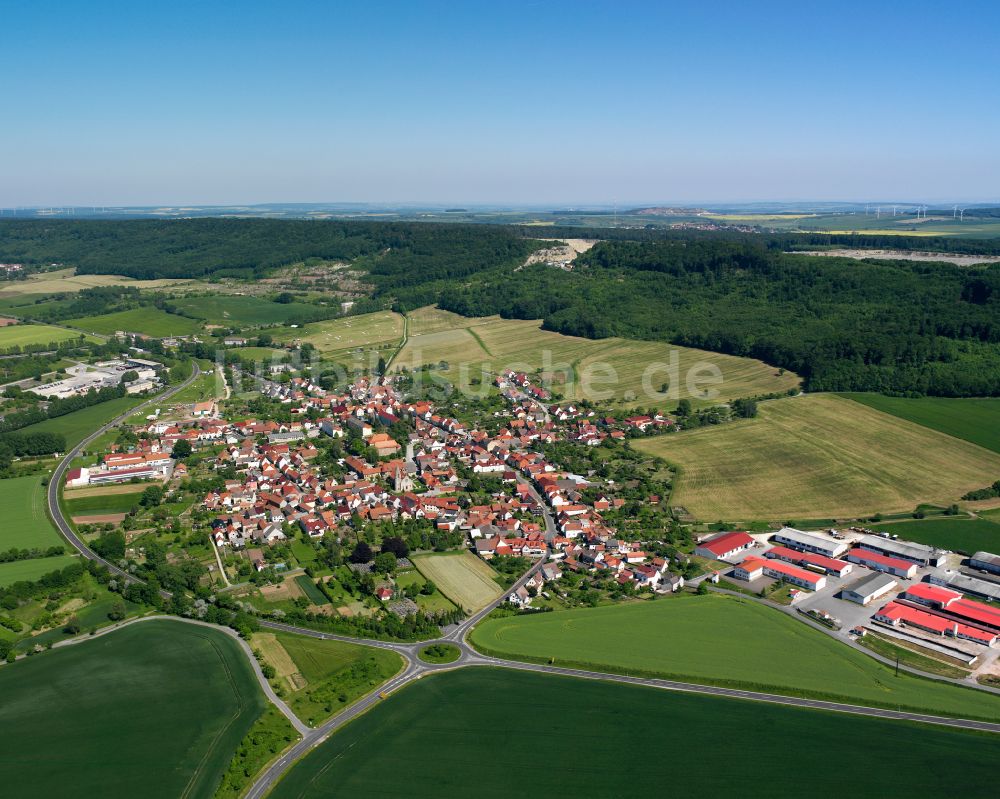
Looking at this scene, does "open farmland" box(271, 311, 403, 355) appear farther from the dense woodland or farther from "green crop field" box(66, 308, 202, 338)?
"green crop field" box(66, 308, 202, 338)

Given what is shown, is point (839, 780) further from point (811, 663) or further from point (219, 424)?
point (219, 424)

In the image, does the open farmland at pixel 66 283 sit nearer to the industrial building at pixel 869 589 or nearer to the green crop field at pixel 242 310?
the green crop field at pixel 242 310

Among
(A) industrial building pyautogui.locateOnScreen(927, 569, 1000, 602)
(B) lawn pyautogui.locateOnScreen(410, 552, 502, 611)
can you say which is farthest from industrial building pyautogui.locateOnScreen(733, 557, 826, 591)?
(B) lawn pyautogui.locateOnScreen(410, 552, 502, 611)

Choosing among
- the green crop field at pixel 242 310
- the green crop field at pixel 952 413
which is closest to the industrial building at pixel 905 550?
the green crop field at pixel 952 413

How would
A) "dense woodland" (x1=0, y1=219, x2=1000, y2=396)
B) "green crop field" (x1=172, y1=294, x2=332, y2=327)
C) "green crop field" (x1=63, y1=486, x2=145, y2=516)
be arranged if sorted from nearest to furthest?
1. "green crop field" (x1=63, y1=486, x2=145, y2=516)
2. "dense woodland" (x1=0, y1=219, x2=1000, y2=396)
3. "green crop field" (x1=172, y1=294, x2=332, y2=327)

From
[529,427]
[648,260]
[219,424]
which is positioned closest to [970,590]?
[529,427]

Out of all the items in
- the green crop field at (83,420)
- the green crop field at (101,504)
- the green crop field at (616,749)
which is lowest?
the green crop field at (616,749)
